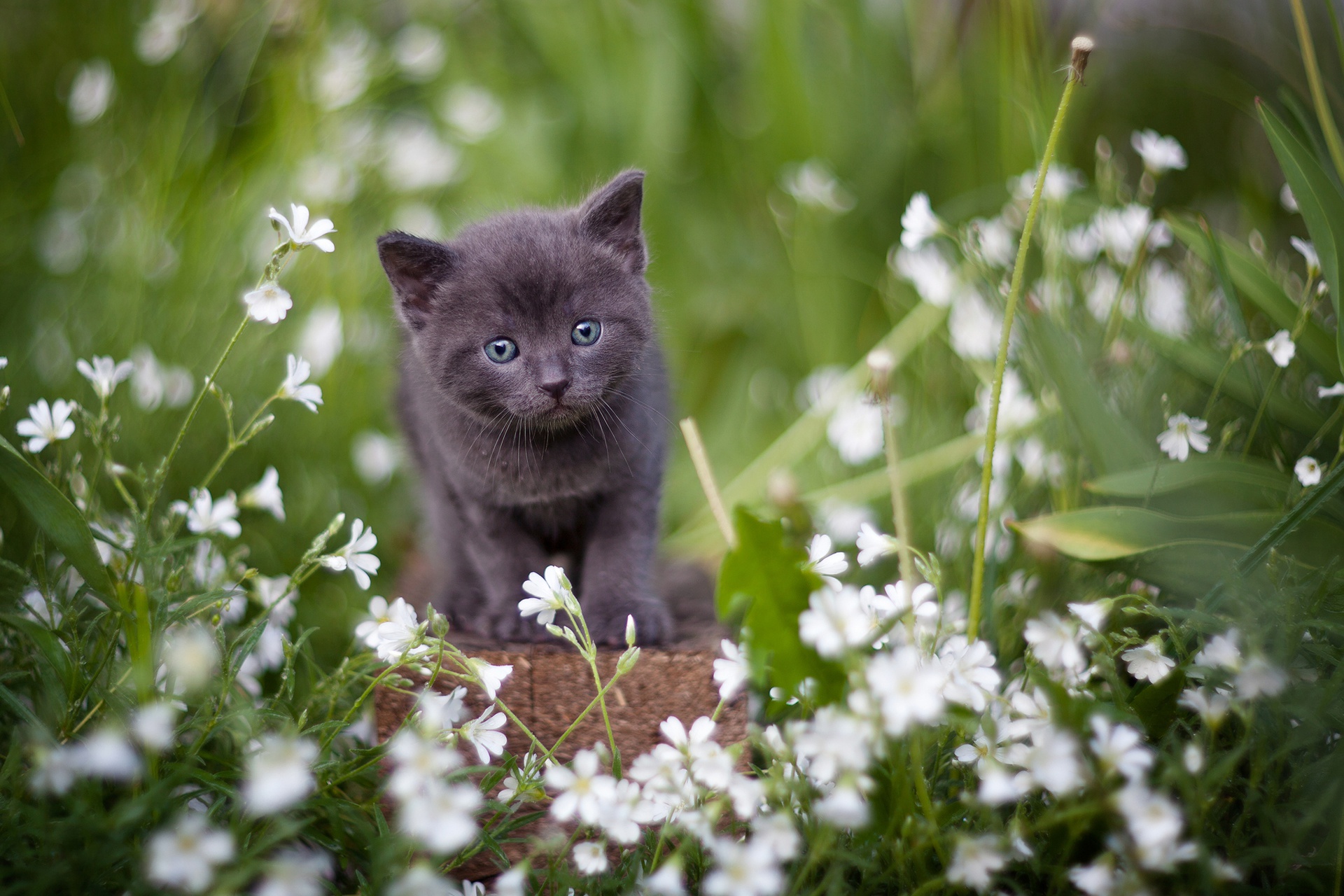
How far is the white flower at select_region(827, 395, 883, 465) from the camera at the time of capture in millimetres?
2045

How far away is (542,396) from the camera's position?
52.3 inches

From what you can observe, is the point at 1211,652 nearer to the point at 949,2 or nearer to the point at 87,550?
the point at 87,550

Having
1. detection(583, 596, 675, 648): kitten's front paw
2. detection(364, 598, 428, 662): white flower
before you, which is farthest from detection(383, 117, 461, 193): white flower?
detection(364, 598, 428, 662): white flower

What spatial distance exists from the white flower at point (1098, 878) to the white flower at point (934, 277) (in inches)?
54.3

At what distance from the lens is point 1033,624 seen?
111cm

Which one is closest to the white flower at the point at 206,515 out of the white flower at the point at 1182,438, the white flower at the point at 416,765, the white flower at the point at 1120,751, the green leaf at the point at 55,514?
the green leaf at the point at 55,514

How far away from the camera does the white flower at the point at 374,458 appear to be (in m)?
2.22

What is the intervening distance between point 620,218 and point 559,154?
5.14 ft

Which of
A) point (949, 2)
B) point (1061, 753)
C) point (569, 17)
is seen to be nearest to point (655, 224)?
point (569, 17)

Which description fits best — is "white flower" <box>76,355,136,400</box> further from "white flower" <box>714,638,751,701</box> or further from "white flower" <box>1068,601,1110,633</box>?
"white flower" <box>1068,601,1110,633</box>

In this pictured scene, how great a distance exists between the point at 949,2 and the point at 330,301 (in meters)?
2.22

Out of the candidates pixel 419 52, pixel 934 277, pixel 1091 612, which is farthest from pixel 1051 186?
pixel 419 52

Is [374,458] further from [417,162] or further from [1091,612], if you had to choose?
[1091,612]

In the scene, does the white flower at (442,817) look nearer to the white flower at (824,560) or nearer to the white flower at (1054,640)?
the white flower at (824,560)
